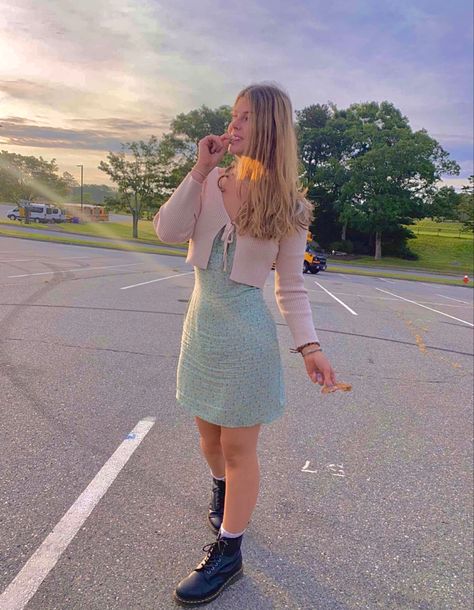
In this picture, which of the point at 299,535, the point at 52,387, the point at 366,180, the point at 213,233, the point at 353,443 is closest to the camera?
the point at 213,233

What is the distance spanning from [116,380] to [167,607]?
2621 millimetres

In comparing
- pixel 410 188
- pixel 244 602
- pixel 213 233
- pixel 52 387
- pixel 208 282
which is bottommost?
pixel 244 602

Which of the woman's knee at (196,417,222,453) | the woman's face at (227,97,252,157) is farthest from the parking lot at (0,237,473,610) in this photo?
the woman's face at (227,97,252,157)

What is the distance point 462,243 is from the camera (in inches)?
1778

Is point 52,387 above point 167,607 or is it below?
above

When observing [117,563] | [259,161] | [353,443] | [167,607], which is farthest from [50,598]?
[353,443]

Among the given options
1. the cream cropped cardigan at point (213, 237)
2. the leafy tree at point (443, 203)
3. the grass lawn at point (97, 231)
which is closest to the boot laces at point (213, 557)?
the cream cropped cardigan at point (213, 237)

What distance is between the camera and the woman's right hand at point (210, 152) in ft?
5.47

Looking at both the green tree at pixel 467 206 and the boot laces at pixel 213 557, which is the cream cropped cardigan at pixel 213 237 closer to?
the boot laces at pixel 213 557

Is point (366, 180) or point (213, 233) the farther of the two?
point (366, 180)

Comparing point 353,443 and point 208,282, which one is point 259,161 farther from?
point 353,443

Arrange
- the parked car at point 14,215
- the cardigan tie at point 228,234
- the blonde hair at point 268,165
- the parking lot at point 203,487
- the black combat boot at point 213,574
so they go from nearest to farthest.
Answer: the blonde hair at point 268,165 → the cardigan tie at point 228,234 → the black combat boot at point 213,574 → the parking lot at point 203,487 → the parked car at point 14,215

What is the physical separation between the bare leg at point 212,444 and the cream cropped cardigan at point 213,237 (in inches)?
22.4

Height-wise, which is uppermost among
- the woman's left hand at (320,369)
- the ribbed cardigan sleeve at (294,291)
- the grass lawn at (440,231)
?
the grass lawn at (440,231)
